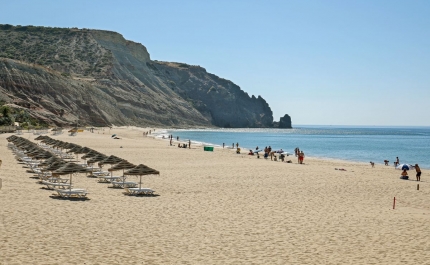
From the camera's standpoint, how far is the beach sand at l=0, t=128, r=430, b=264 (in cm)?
937

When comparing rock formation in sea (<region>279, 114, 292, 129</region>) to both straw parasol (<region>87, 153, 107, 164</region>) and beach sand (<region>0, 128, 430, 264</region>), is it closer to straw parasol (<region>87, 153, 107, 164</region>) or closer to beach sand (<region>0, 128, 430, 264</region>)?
beach sand (<region>0, 128, 430, 264</region>)

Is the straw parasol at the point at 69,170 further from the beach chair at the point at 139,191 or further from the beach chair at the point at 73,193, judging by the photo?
the beach chair at the point at 139,191

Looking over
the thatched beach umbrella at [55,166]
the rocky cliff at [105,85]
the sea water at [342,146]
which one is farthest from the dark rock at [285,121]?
the thatched beach umbrella at [55,166]

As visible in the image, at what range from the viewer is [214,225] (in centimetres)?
1228

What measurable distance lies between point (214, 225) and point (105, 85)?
341ft

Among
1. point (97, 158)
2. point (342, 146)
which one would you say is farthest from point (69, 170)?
point (342, 146)

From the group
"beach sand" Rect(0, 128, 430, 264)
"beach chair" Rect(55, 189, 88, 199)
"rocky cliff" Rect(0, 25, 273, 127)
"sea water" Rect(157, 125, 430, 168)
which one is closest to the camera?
"beach sand" Rect(0, 128, 430, 264)

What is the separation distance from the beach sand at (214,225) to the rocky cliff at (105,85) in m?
67.5

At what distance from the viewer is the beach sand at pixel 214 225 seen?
369 inches

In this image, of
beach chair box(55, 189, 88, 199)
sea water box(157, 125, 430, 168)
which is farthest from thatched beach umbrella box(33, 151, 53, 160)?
sea water box(157, 125, 430, 168)

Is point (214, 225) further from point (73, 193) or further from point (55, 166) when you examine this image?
point (55, 166)

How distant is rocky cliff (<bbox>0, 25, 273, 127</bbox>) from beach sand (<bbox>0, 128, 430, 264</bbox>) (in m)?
67.5

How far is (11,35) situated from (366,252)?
134 m

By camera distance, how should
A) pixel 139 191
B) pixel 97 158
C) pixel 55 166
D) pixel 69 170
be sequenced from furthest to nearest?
pixel 97 158 → pixel 55 166 → pixel 139 191 → pixel 69 170
